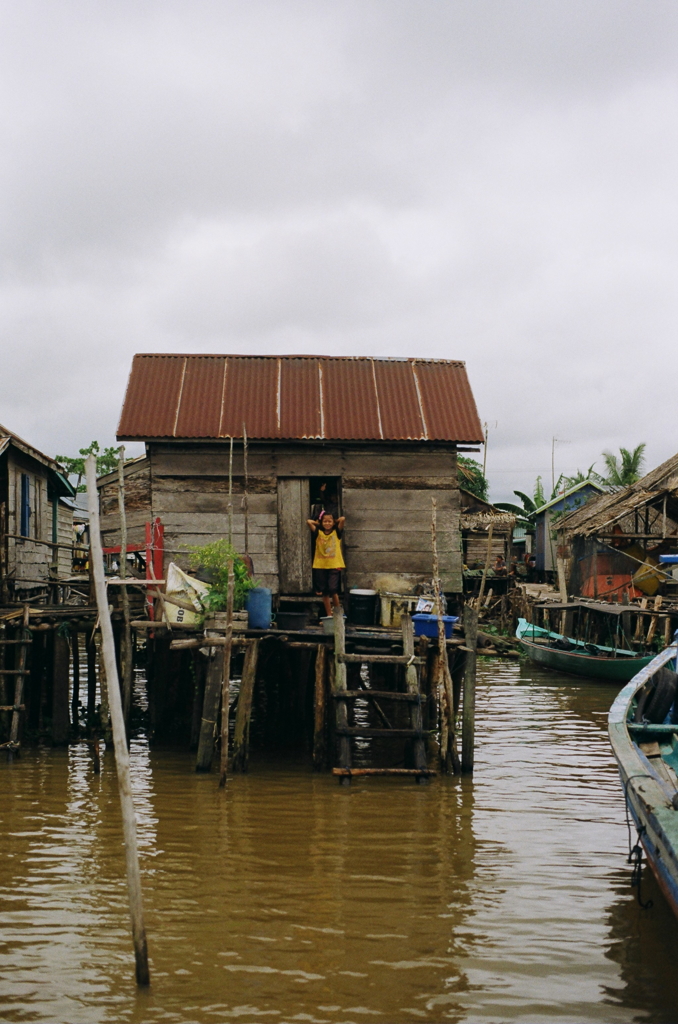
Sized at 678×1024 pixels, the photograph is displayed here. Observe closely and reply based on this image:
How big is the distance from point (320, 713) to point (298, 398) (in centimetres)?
540

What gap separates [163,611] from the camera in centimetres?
1321

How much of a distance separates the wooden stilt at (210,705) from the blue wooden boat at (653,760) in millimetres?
4756

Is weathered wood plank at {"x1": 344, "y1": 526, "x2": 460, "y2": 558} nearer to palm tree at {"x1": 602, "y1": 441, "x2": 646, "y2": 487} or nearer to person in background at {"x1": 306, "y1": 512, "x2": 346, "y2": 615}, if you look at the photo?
person in background at {"x1": 306, "y1": 512, "x2": 346, "y2": 615}

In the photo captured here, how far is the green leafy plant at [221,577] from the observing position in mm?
12516

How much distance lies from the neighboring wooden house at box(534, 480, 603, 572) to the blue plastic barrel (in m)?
31.2

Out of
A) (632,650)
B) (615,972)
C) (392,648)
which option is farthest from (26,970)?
(632,650)

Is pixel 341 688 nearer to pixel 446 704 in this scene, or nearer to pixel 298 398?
pixel 446 704

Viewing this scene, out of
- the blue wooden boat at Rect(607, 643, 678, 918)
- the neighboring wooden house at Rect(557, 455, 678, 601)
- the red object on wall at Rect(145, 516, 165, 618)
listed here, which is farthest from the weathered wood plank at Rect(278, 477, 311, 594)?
the neighboring wooden house at Rect(557, 455, 678, 601)

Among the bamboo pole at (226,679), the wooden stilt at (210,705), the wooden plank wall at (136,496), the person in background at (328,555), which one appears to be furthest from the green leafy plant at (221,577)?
the wooden plank wall at (136,496)

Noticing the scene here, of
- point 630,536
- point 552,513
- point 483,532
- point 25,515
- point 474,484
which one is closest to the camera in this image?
point 25,515

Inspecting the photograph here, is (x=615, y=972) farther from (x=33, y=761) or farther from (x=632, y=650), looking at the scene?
(x=632, y=650)

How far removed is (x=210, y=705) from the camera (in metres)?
A: 12.1

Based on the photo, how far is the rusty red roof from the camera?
15.1 meters

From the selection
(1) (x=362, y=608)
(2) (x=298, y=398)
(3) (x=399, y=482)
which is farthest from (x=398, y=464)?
(1) (x=362, y=608)
